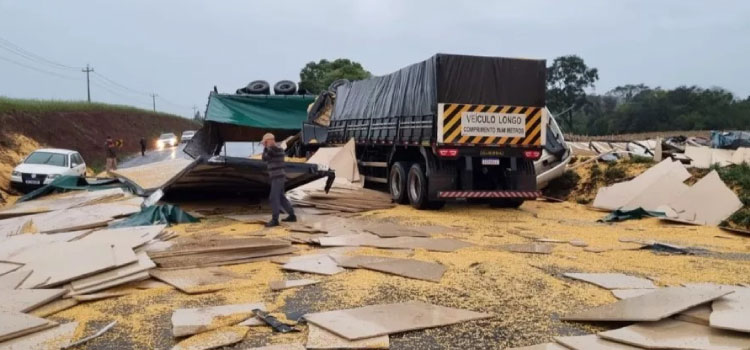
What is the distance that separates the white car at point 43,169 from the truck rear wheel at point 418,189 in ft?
36.3

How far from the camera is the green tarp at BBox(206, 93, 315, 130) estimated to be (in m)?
18.7

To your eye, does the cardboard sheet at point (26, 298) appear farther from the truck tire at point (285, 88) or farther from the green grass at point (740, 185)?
the truck tire at point (285, 88)

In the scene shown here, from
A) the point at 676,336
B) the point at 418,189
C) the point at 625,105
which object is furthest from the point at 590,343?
the point at 625,105

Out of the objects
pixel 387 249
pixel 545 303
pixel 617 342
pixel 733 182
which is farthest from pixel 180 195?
pixel 733 182

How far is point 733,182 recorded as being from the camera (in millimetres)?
12766

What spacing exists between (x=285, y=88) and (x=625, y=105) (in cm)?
5284

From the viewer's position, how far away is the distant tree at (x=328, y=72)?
50.6 metres

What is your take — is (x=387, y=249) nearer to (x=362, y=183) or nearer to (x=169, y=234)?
(x=169, y=234)

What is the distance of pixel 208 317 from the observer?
5.19 meters

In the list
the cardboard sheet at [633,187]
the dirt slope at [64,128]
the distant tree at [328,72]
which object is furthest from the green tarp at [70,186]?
the distant tree at [328,72]

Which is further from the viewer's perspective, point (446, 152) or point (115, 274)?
point (446, 152)

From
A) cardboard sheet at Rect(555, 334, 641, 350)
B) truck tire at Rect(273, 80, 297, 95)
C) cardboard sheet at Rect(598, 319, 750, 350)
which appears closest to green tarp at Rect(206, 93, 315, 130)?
truck tire at Rect(273, 80, 297, 95)

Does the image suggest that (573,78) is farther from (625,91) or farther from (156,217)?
(156,217)

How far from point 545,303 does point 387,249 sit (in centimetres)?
297
